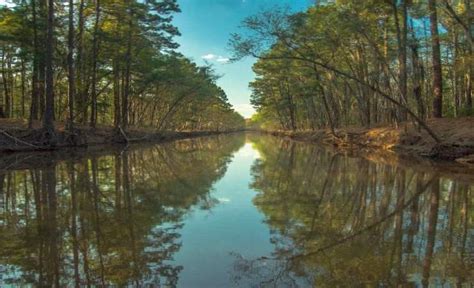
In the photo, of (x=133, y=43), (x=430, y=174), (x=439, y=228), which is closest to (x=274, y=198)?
(x=439, y=228)

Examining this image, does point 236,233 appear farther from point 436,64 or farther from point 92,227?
point 436,64

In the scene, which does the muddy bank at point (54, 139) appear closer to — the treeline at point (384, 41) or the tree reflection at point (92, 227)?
the tree reflection at point (92, 227)

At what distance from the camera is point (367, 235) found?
5406 mm

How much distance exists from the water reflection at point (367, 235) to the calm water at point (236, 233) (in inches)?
0.7

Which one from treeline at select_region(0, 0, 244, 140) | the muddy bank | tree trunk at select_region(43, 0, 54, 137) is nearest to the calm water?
the muddy bank

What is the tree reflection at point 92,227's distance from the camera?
13.1ft

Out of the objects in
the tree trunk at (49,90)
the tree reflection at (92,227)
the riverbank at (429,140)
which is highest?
the tree trunk at (49,90)

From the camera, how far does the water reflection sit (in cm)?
395

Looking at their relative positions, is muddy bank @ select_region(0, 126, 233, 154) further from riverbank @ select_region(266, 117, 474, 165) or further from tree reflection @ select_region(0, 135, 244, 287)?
riverbank @ select_region(266, 117, 474, 165)

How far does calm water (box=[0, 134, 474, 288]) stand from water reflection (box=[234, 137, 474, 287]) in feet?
0.06

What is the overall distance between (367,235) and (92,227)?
391 cm

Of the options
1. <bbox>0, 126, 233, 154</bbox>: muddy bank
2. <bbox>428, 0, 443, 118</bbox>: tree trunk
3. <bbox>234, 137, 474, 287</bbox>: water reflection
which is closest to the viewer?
<bbox>234, 137, 474, 287</bbox>: water reflection

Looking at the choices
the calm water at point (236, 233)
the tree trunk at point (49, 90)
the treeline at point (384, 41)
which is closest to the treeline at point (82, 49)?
the tree trunk at point (49, 90)

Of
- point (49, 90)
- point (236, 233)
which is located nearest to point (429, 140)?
point (236, 233)
